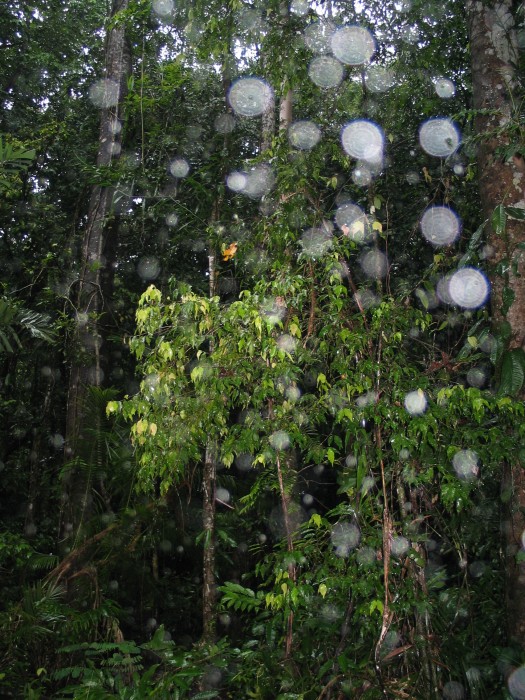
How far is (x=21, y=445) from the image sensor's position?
9141 millimetres

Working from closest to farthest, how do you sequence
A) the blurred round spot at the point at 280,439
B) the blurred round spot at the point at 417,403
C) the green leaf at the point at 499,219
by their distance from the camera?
1. the green leaf at the point at 499,219
2. the blurred round spot at the point at 417,403
3. the blurred round spot at the point at 280,439

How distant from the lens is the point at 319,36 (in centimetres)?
514

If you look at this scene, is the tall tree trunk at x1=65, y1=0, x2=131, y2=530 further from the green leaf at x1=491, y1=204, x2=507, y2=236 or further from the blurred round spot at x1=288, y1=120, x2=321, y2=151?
the green leaf at x1=491, y1=204, x2=507, y2=236

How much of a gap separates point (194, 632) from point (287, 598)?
4.74 metres

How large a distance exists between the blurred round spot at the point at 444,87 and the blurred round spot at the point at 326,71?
1294 millimetres

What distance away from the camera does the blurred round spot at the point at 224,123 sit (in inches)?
308

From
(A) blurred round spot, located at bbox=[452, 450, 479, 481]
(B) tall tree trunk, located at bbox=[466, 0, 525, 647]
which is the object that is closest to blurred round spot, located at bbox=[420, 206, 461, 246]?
(B) tall tree trunk, located at bbox=[466, 0, 525, 647]

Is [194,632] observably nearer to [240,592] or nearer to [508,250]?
[240,592]

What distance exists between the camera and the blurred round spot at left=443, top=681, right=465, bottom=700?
3.19 m

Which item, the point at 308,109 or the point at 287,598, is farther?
the point at 308,109

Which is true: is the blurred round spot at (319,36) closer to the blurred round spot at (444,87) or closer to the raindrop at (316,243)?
the blurred round spot at (444,87)

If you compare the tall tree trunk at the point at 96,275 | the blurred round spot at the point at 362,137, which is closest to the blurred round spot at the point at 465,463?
the tall tree trunk at the point at 96,275

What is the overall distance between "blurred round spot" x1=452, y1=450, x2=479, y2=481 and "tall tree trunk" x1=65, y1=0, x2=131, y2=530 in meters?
2.98

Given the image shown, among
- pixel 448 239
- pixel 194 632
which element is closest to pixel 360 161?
pixel 448 239
